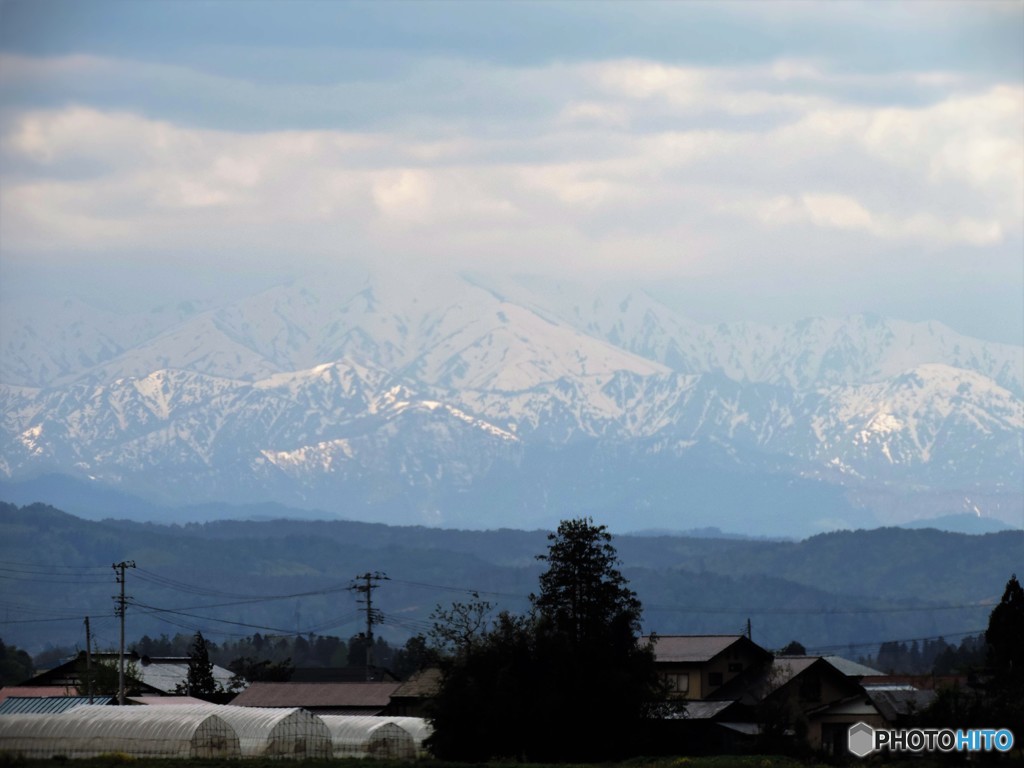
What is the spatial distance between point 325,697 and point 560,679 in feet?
121

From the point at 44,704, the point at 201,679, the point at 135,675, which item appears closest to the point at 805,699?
the point at 44,704

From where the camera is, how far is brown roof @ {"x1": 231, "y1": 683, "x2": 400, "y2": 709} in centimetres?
11244

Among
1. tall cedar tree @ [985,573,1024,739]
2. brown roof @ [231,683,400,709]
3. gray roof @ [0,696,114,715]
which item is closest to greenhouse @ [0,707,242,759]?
gray roof @ [0,696,114,715]

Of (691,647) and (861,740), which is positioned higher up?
(691,647)

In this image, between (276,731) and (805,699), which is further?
(805,699)

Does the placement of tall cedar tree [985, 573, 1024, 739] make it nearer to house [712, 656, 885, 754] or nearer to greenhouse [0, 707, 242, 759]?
house [712, 656, 885, 754]

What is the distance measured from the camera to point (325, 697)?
114625mm

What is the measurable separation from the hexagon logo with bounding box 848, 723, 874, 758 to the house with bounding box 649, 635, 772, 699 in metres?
9.97

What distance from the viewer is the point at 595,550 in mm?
84250

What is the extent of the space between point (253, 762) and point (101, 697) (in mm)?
38358

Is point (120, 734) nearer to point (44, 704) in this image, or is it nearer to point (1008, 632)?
point (44, 704)

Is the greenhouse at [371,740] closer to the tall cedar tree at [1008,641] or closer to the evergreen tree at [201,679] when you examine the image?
the tall cedar tree at [1008,641]

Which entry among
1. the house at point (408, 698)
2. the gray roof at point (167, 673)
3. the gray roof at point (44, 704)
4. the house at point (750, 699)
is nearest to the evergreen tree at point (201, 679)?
the gray roof at point (167, 673)

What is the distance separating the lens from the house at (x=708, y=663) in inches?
3871
